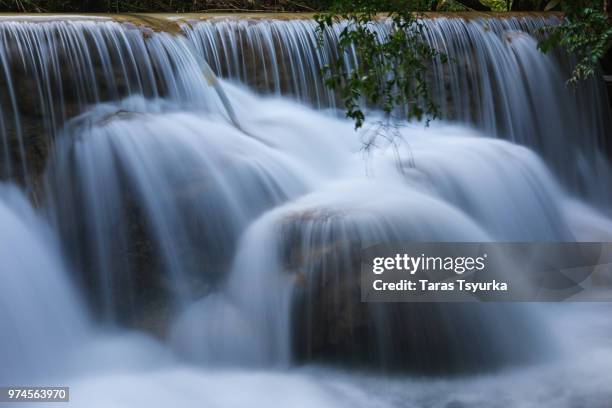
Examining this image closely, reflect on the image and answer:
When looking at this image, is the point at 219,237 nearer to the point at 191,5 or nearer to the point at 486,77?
the point at 486,77

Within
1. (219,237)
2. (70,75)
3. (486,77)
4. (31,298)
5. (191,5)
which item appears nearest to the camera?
(31,298)

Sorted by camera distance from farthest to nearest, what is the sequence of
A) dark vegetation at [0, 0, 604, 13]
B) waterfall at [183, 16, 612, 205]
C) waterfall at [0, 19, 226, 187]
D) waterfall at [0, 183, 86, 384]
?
1. dark vegetation at [0, 0, 604, 13]
2. waterfall at [183, 16, 612, 205]
3. waterfall at [0, 19, 226, 187]
4. waterfall at [0, 183, 86, 384]

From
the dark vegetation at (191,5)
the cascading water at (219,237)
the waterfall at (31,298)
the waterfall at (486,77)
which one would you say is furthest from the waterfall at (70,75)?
the dark vegetation at (191,5)

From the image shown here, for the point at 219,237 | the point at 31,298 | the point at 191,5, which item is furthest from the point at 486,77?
the point at 31,298

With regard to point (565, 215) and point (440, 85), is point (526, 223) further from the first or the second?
point (440, 85)

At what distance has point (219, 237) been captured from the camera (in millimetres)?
5777

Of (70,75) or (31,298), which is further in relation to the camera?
(70,75)

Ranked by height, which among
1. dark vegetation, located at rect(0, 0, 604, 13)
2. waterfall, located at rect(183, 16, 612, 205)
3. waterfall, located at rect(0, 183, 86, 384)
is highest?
dark vegetation, located at rect(0, 0, 604, 13)

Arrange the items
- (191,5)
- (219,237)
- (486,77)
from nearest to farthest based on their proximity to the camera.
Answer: (219,237) → (486,77) → (191,5)

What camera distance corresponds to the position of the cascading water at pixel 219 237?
5.14 meters

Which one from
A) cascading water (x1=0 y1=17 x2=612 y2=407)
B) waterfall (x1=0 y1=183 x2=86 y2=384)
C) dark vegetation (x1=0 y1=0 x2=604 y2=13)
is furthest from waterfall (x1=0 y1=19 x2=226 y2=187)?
dark vegetation (x1=0 y1=0 x2=604 y2=13)

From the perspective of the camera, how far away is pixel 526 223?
7.02 metres

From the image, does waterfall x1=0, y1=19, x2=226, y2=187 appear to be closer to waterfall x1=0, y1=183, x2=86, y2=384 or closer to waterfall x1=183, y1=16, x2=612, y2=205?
waterfall x1=0, y1=183, x2=86, y2=384

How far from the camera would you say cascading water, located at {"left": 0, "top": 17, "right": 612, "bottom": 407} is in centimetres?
514
